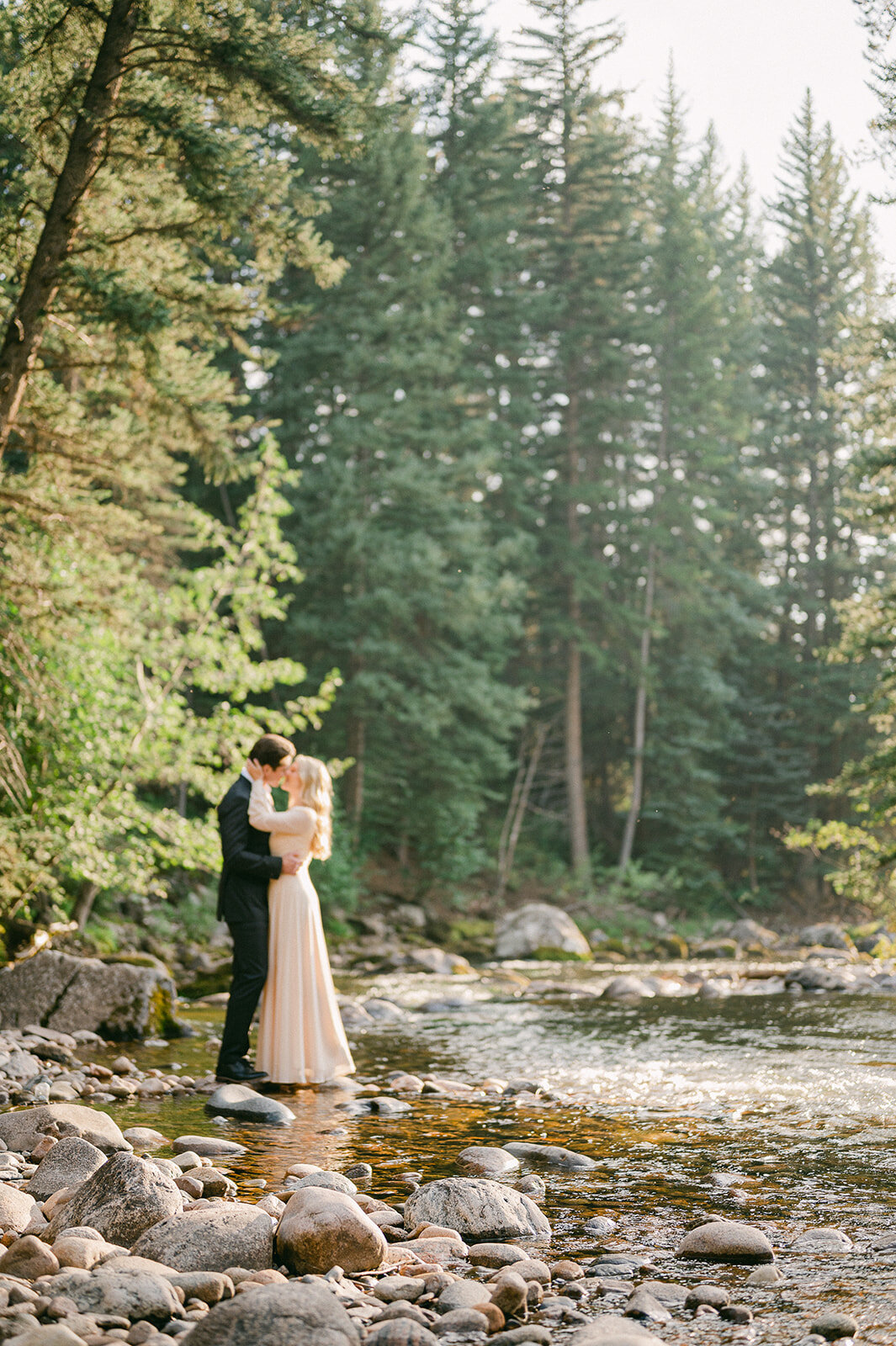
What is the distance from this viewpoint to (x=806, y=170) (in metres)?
35.1

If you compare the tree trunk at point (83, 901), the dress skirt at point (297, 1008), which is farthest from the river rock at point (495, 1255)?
the tree trunk at point (83, 901)

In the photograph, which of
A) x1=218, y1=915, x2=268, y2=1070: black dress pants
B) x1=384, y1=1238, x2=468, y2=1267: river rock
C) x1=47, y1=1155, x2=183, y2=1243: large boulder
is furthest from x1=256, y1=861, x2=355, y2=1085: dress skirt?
x1=384, y1=1238, x2=468, y2=1267: river rock

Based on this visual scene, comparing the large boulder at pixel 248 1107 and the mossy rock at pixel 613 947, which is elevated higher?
the large boulder at pixel 248 1107

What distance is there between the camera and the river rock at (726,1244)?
4.08 meters

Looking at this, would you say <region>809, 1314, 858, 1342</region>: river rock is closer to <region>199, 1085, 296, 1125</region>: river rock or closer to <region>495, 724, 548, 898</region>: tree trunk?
<region>199, 1085, 296, 1125</region>: river rock

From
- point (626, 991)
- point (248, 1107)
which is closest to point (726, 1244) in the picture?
point (248, 1107)

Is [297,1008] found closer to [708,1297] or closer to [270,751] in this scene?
[270,751]

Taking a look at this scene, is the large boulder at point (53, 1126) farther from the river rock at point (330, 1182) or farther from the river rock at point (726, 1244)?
the river rock at point (726, 1244)

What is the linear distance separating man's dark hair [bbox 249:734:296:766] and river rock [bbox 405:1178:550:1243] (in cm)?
357

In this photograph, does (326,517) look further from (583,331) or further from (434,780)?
(583,331)

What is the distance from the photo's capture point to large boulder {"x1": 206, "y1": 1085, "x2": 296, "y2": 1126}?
6.44m

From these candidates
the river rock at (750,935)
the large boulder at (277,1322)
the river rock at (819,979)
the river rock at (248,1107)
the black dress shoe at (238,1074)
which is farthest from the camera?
the river rock at (750,935)

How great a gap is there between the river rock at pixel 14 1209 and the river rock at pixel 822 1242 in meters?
2.85

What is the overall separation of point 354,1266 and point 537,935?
1742 centimetres
